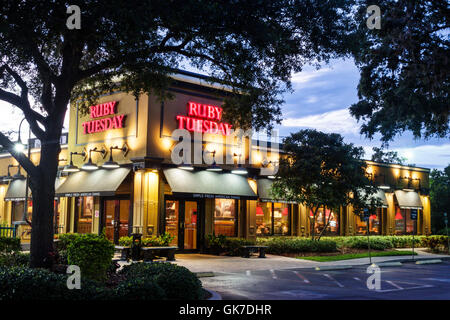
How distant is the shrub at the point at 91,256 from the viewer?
464 inches

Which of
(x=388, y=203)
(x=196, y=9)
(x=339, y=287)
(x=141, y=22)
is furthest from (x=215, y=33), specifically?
(x=388, y=203)

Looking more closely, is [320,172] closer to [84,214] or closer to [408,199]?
[84,214]

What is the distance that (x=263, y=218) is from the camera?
2919cm

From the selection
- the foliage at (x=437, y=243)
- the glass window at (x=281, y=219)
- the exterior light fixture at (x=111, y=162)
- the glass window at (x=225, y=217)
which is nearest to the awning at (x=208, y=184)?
the glass window at (x=225, y=217)

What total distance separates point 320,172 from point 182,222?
7.40 metres

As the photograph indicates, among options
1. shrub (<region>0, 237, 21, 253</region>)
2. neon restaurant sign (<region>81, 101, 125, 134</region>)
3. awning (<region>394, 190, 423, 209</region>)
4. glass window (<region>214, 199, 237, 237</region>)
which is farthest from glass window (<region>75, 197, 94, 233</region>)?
awning (<region>394, 190, 423, 209</region>)

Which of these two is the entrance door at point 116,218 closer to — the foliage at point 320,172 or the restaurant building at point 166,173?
the restaurant building at point 166,173

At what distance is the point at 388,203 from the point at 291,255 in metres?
15.8

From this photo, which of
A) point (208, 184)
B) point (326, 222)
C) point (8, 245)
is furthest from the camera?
point (326, 222)

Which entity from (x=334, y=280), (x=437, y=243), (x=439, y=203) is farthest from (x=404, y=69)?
(x=439, y=203)

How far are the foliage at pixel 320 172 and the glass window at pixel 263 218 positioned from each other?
6.61ft

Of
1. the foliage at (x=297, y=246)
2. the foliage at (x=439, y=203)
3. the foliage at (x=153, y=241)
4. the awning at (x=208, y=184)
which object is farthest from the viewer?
the foliage at (x=439, y=203)

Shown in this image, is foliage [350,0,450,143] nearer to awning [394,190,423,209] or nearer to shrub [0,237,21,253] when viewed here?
shrub [0,237,21,253]

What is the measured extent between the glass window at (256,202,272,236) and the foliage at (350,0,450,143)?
25.0 ft
